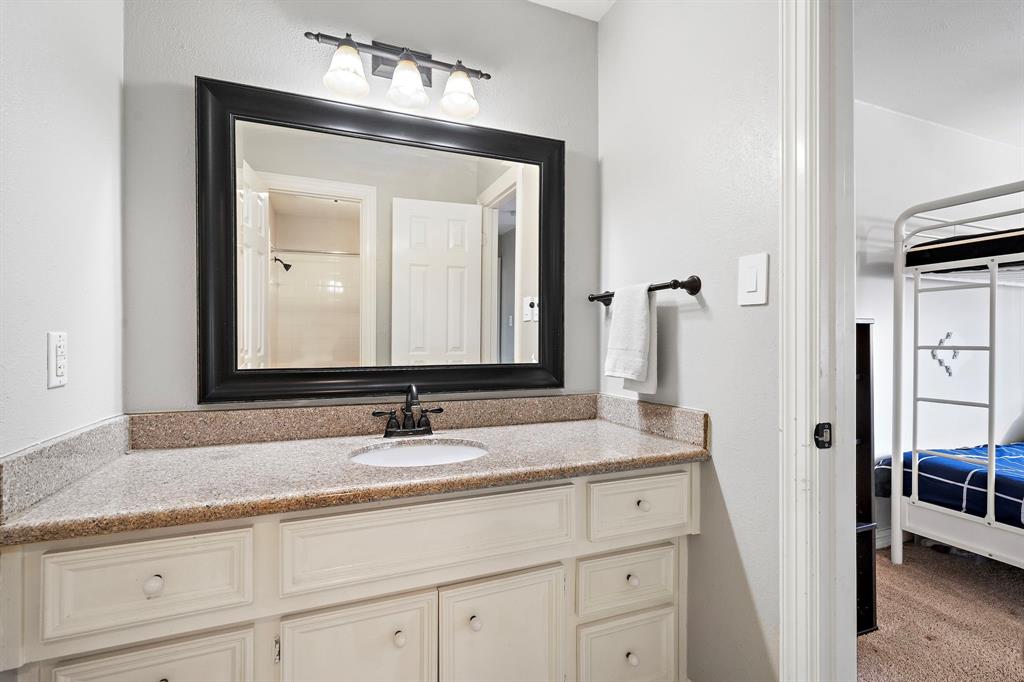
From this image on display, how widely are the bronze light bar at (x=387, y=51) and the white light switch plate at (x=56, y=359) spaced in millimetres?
1078

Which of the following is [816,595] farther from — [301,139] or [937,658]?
[301,139]

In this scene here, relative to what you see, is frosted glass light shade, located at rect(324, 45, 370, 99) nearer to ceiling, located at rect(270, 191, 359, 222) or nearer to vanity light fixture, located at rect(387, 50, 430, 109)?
vanity light fixture, located at rect(387, 50, 430, 109)

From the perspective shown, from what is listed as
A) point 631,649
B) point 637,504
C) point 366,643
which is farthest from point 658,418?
point 366,643

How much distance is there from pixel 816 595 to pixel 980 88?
3027 millimetres

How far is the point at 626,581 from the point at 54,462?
4.43 feet

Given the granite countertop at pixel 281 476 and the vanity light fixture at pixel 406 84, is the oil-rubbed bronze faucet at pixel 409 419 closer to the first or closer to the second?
the granite countertop at pixel 281 476

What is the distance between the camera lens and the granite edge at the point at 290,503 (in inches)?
32.9

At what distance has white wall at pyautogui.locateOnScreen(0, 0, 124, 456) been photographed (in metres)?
0.89

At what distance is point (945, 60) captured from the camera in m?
2.35

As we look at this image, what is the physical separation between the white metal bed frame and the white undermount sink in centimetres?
234

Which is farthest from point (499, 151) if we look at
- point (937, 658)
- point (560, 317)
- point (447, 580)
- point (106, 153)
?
point (937, 658)

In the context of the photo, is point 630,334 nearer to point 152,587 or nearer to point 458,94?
point 458,94

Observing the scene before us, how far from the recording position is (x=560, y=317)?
188cm

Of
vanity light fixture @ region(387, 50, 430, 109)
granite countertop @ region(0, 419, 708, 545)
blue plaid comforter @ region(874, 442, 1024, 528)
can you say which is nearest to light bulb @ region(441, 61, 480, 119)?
vanity light fixture @ region(387, 50, 430, 109)
